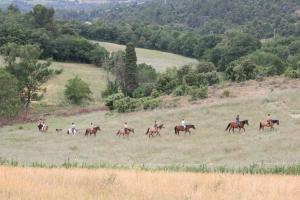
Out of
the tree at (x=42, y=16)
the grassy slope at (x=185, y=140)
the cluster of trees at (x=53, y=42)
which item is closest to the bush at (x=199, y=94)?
the grassy slope at (x=185, y=140)

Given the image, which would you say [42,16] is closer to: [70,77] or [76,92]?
[70,77]

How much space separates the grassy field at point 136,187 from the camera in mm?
11969

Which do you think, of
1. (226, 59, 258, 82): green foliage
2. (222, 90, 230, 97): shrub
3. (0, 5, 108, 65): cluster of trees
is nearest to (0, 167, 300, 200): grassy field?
(222, 90, 230, 97): shrub

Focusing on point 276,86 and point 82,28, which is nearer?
point 276,86

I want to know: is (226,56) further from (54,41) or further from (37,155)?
(37,155)

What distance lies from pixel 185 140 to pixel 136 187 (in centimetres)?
2413

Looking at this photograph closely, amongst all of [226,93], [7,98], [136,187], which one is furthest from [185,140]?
[7,98]

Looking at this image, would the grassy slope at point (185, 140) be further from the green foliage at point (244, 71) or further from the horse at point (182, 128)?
the green foliage at point (244, 71)

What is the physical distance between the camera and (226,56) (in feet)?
389

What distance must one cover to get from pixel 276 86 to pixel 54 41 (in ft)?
223

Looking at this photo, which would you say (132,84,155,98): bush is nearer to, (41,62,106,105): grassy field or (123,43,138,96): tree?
(123,43,138,96): tree

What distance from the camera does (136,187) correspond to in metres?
13.2

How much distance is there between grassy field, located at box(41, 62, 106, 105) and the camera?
276 ft

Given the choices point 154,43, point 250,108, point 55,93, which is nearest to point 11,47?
point 55,93
